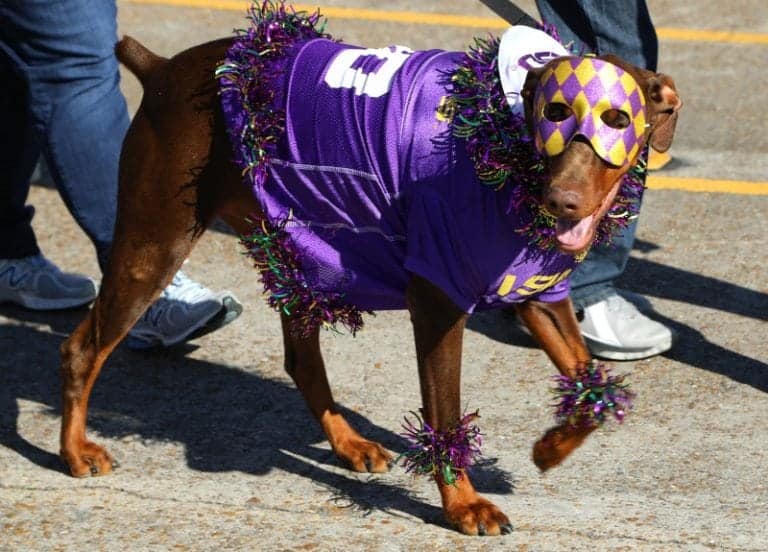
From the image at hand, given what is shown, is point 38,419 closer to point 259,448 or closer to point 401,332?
point 259,448

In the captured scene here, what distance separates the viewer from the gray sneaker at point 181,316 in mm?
4727

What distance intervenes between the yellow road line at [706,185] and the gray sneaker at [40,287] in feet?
8.01

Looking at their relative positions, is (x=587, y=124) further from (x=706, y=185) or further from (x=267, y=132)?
(x=706, y=185)

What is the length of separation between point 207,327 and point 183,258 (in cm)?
84

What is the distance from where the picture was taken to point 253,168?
3.63 m

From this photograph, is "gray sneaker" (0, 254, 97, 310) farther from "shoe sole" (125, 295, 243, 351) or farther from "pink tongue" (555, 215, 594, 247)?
"pink tongue" (555, 215, 594, 247)

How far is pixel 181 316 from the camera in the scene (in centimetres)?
472

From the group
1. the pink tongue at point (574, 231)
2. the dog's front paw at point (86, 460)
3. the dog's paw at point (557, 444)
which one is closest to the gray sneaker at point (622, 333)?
the dog's paw at point (557, 444)

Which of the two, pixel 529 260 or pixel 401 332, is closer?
pixel 529 260

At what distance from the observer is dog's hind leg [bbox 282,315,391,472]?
13.2 feet

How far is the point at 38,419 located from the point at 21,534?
749 millimetres

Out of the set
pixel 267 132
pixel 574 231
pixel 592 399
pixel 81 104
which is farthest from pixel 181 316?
pixel 574 231

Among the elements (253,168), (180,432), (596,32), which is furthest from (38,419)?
(596,32)

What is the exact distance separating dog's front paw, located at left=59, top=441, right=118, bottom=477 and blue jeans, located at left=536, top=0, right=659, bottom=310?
1665mm
